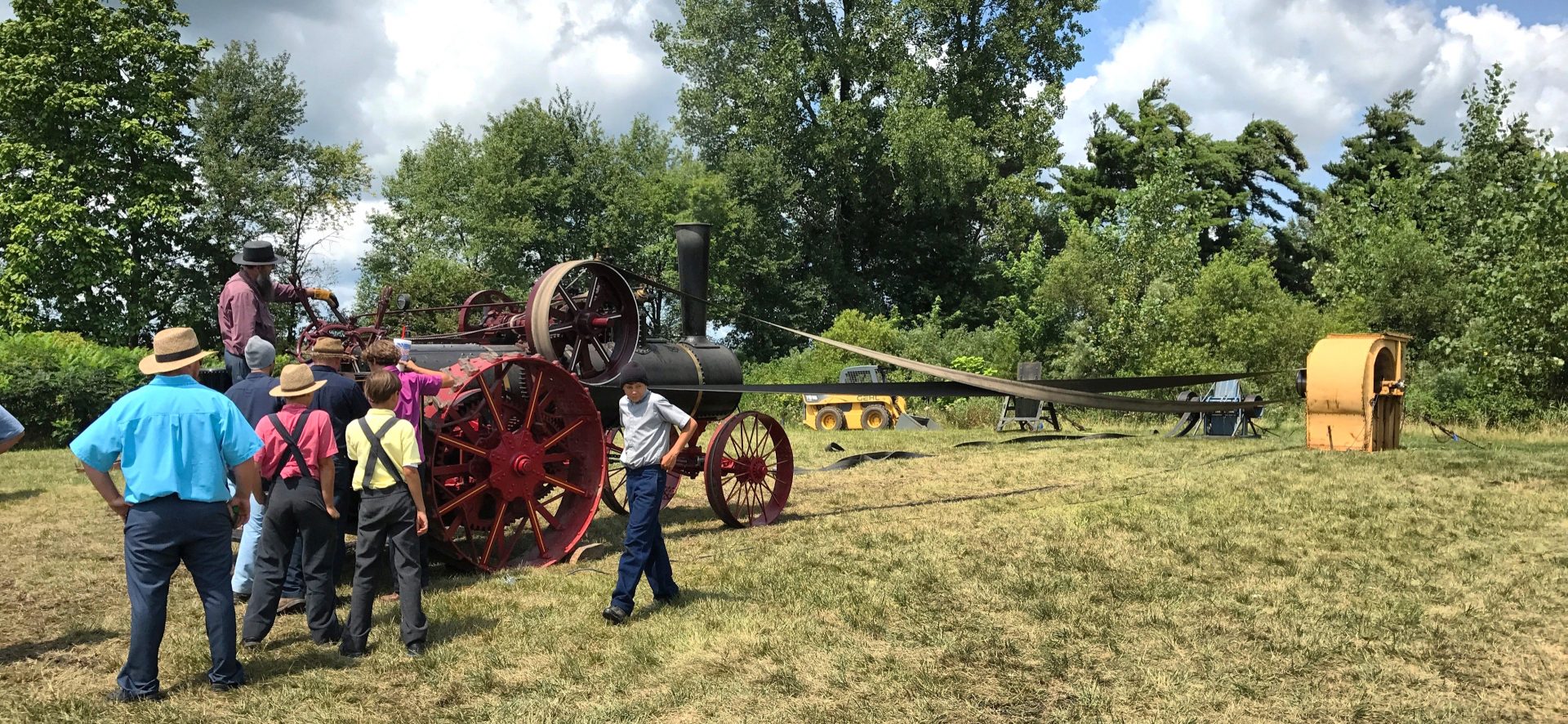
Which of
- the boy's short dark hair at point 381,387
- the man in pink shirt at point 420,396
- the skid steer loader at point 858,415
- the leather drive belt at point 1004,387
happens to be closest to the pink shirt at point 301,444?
the boy's short dark hair at point 381,387

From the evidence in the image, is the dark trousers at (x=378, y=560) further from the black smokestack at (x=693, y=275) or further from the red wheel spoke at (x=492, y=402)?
the black smokestack at (x=693, y=275)

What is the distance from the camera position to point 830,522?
8.79 meters

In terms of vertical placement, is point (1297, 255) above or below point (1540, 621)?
above

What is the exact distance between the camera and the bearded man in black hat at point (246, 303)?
670 cm

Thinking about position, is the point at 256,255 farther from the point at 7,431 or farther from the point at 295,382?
the point at 7,431

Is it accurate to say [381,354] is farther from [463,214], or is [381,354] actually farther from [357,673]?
[463,214]

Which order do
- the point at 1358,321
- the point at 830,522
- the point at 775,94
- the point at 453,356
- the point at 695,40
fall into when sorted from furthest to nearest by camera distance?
1. the point at 695,40
2. the point at 775,94
3. the point at 1358,321
4. the point at 830,522
5. the point at 453,356

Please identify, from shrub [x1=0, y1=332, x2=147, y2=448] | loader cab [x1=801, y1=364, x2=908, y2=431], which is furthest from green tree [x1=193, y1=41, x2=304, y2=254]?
loader cab [x1=801, y1=364, x2=908, y2=431]

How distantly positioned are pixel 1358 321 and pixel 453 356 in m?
22.4

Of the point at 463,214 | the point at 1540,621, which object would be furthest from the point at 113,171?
the point at 1540,621

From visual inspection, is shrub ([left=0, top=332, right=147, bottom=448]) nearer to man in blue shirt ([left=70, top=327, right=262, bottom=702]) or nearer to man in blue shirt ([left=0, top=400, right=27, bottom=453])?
man in blue shirt ([left=0, top=400, right=27, bottom=453])

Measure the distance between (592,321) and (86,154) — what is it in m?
21.5

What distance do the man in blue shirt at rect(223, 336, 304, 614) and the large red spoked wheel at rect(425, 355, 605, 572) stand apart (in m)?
0.83

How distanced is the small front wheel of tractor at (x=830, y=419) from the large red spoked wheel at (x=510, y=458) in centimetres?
1375
